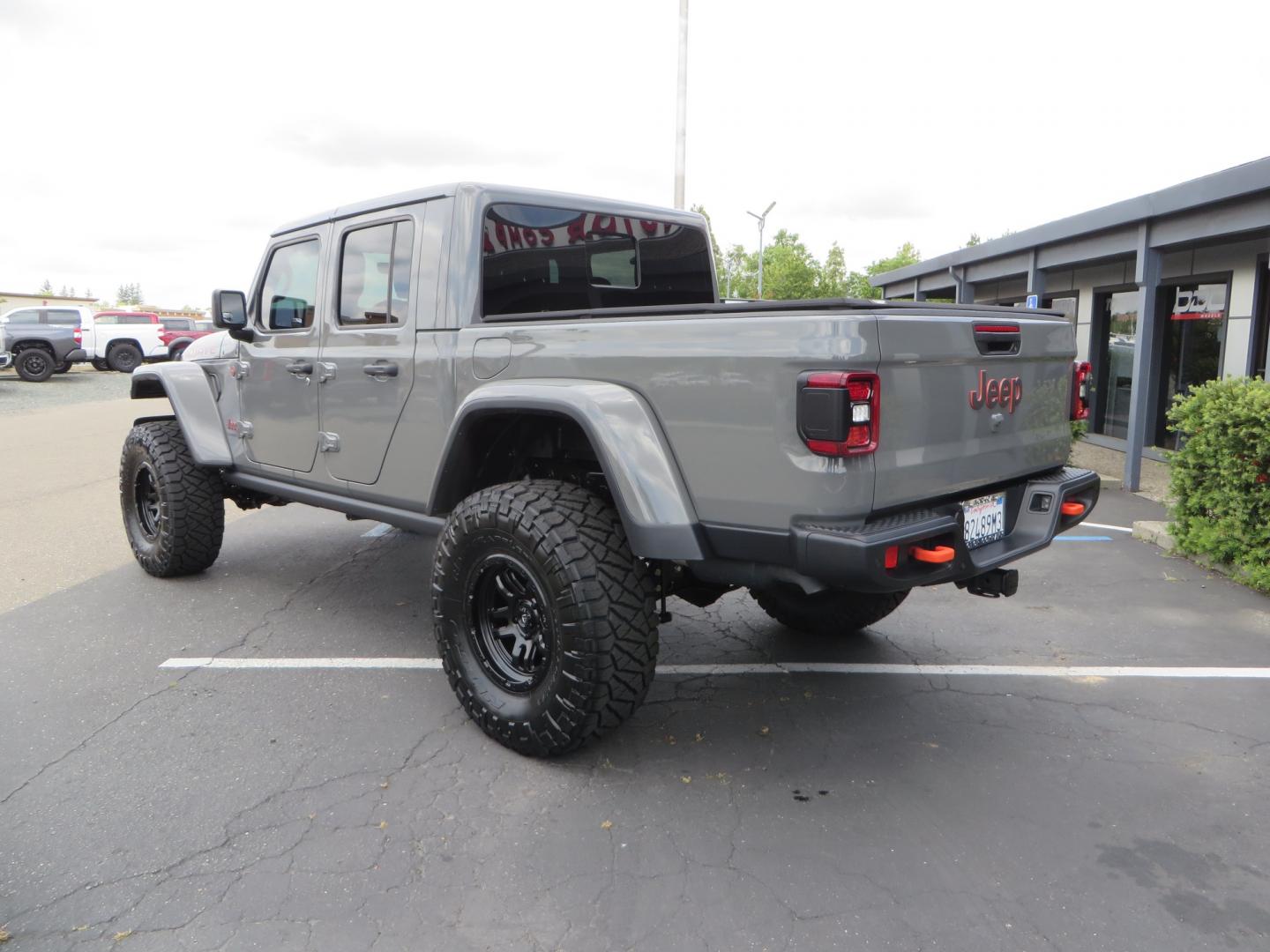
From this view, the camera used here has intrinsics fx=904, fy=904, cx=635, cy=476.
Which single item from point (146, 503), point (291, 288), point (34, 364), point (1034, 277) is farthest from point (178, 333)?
point (291, 288)

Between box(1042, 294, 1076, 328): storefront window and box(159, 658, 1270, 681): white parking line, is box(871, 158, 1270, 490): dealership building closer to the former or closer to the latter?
box(1042, 294, 1076, 328): storefront window

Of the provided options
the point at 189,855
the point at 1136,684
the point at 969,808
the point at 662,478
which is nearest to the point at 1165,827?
the point at 969,808

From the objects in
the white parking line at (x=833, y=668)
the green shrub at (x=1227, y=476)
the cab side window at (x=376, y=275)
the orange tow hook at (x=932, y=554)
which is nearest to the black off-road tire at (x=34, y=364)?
the white parking line at (x=833, y=668)

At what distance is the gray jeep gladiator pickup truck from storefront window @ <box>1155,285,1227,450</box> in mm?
9419

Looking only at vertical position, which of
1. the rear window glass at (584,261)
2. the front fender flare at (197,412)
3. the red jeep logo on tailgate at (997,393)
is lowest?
the front fender flare at (197,412)

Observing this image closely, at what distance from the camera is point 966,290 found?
634 inches

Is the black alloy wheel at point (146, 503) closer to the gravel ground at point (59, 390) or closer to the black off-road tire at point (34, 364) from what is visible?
the gravel ground at point (59, 390)

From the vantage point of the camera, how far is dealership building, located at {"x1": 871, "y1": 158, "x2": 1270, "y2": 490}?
8.45 metres

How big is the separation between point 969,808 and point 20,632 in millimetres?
4623

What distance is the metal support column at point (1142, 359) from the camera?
9.27m

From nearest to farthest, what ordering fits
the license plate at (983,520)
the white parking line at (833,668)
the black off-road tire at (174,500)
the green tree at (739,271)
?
the license plate at (983,520)
the white parking line at (833,668)
the black off-road tire at (174,500)
the green tree at (739,271)

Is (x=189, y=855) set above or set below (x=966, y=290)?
below

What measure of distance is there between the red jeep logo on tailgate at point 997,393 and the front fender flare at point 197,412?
3.98 m

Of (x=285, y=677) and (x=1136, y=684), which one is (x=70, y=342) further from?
(x=1136, y=684)
